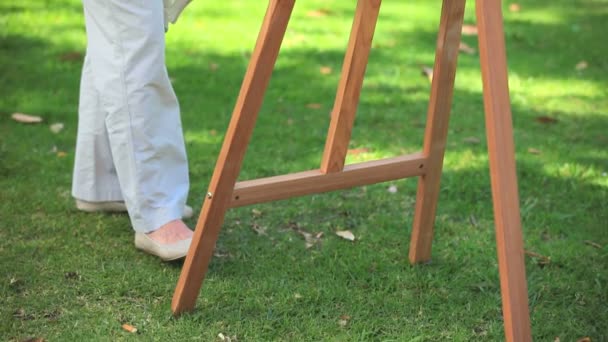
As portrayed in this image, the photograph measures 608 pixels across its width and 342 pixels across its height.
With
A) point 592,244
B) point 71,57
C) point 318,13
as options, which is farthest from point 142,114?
point 318,13

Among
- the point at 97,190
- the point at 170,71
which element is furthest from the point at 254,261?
the point at 170,71

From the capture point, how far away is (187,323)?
2.31m

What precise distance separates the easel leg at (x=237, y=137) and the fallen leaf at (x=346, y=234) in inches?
27.6

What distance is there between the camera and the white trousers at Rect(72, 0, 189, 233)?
247 cm

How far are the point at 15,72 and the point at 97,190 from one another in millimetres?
1625

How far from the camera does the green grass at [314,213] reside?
2381 mm

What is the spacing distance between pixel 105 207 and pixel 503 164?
1.53 meters

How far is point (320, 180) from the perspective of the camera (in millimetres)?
2312

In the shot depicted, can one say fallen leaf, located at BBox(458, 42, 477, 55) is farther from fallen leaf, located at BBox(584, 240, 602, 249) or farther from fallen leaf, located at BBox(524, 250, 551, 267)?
fallen leaf, located at BBox(524, 250, 551, 267)

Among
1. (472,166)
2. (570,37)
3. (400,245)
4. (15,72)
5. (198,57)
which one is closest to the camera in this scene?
(400,245)

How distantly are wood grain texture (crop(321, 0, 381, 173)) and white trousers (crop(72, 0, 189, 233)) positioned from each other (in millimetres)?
561

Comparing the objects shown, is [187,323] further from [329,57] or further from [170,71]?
[329,57]

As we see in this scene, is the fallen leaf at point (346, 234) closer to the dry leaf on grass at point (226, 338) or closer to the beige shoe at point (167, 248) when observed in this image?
the beige shoe at point (167, 248)

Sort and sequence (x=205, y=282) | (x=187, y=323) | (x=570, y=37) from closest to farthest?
(x=187, y=323), (x=205, y=282), (x=570, y=37)
